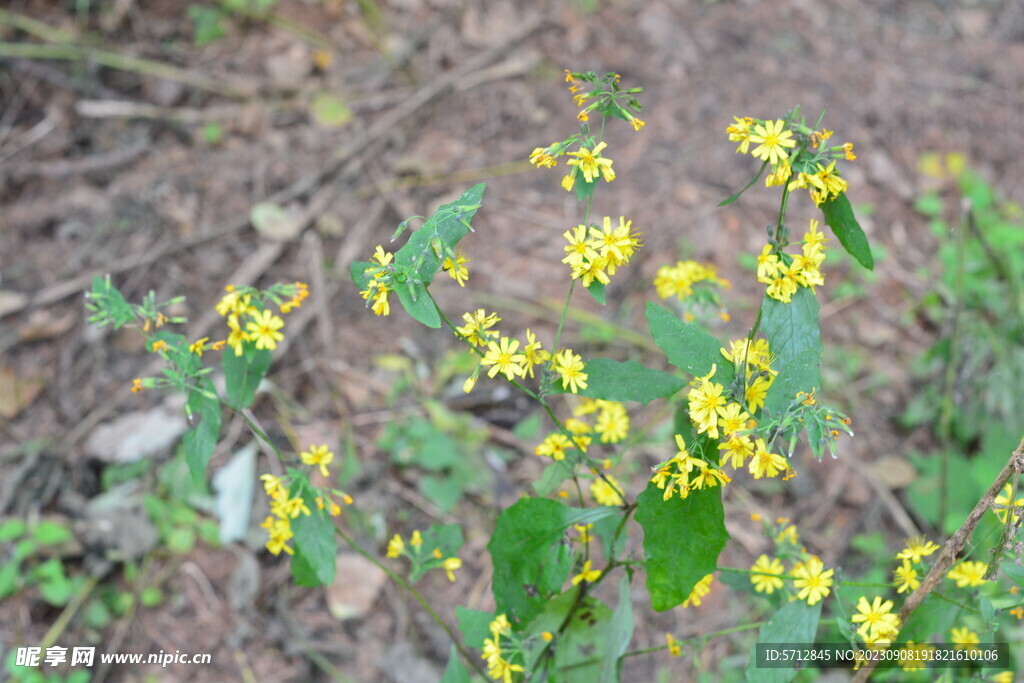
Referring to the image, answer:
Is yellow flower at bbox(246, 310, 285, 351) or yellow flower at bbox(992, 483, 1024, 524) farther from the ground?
yellow flower at bbox(246, 310, 285, 351)

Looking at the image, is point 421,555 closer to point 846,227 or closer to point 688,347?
point 688,347

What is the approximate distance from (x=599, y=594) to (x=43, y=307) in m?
2.54

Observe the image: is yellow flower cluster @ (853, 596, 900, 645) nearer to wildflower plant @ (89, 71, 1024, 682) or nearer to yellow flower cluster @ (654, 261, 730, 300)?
wildflower plant @ (89, 71, 1024, 682)

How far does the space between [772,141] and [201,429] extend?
1.16 meters

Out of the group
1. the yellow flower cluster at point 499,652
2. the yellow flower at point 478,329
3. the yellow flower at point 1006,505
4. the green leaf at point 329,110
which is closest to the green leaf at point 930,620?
the yellow flower at point 1006,505

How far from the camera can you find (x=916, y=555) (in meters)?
1.50

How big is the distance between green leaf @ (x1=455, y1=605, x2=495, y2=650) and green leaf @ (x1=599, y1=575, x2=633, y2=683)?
250 mm

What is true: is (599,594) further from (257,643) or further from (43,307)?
(43,307)

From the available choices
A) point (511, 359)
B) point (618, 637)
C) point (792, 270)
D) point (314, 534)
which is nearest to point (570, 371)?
point (511, 359)

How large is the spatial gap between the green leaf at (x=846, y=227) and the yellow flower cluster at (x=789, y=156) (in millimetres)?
34

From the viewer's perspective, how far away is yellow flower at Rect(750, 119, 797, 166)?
4.19ft

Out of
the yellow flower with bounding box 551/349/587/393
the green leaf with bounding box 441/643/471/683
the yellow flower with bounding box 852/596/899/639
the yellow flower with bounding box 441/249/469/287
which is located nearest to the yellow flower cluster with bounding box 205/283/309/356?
the yellow flower with bounding box 441/249/469/287

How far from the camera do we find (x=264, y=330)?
154 cm

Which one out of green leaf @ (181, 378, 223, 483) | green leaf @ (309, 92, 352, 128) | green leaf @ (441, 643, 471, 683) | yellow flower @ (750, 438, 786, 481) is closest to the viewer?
yellow flower @ (750, 438, 786, 481)
